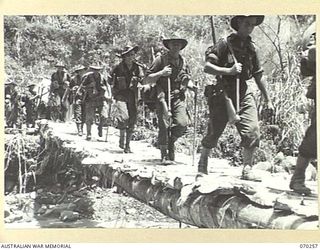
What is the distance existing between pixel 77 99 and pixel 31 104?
1.00 feet

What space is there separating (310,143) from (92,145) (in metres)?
1.45

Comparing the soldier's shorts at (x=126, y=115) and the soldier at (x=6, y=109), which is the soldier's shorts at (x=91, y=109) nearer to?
the soldier's shorts at (x=126, y=115)

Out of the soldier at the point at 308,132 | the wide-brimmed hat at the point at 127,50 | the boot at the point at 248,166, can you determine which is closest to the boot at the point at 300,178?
the soldier at the point at 308,132

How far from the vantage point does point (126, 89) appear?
145 inches

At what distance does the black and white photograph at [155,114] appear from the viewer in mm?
3605

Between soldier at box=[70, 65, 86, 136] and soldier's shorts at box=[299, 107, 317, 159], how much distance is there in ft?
4.83

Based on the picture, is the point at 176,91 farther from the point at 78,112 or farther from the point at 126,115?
the point at 78,112

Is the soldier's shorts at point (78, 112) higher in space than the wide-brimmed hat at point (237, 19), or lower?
lower

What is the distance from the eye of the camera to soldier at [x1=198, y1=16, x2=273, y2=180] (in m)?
3.64

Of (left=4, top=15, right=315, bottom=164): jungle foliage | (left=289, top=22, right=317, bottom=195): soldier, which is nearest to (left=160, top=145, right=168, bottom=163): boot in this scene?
(left=4, top=15, right=315, bottom=164): jungle foliage

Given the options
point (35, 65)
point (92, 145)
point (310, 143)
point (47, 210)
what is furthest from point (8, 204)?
point (310, 143)

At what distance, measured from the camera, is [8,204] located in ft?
11.7

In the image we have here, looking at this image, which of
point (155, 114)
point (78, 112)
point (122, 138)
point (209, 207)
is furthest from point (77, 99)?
point (209, 207)

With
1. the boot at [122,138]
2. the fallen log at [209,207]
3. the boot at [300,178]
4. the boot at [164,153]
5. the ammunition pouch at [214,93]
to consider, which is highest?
the ammunition pouch at [214,93]
